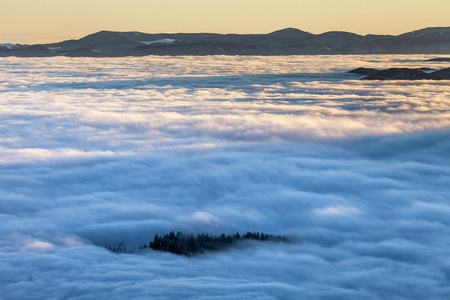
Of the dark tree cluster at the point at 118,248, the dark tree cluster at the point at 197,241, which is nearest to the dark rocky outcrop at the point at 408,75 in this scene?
the dark tree cluster at the point at 197,241

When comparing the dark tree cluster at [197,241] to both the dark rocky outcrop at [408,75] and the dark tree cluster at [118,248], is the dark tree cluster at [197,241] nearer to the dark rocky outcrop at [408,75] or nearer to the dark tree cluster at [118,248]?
the dark tree cluster at [118,248]

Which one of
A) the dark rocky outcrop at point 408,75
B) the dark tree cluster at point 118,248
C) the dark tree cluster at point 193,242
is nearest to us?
the dark tree cluster at point 193,242

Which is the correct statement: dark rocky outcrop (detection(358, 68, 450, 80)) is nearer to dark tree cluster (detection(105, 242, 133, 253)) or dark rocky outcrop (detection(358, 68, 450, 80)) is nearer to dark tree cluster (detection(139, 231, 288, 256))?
dark tree cluster (detection(139, 231, 288, 256))

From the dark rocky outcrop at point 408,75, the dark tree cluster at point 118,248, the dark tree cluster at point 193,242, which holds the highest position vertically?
the dark rocky outcrop at point 408,75

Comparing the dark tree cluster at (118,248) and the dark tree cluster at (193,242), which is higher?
the dark tree cluster at (193,242)

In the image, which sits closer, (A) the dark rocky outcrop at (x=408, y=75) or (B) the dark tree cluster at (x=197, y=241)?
(B) the dark tree cluster at (x=197, y=241)

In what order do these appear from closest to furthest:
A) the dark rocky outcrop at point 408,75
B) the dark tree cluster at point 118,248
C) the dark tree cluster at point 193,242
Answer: the dark tree cluster at point 193,242, the dark tree cluster at point 118,248, the dark rocky outcrop at point 408,75

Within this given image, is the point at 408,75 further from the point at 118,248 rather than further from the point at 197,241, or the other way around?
the point at 118,248

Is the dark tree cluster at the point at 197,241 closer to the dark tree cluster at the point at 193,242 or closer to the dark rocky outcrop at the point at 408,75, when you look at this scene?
the dark tree cluster at the point at 193,242

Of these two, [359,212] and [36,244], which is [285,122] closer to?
[359,212]
